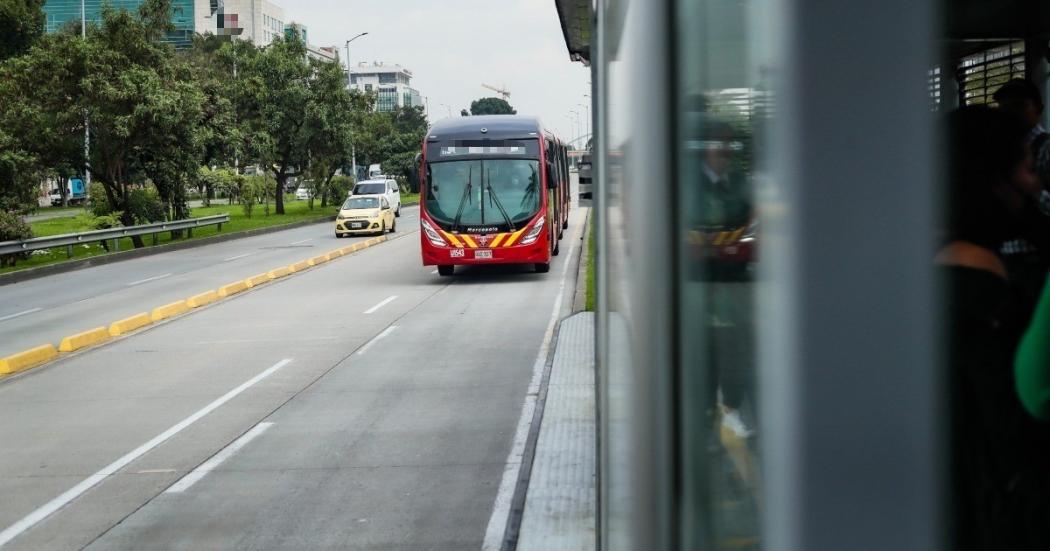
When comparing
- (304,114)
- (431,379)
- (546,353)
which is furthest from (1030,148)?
(304,114)

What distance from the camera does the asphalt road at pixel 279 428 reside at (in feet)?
22.9

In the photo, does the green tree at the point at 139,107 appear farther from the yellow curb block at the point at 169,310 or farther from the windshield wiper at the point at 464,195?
the yellow curb block at the point at 169,310

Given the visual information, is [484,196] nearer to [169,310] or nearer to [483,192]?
[483,192]

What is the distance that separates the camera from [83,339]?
47.6ft

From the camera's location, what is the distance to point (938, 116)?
2.62ft

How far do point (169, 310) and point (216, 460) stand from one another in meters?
9.50

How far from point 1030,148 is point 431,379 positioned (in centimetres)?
1072

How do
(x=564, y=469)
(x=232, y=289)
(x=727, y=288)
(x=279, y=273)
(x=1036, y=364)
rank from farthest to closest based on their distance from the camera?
(x=279, y=273), (x=232, y=289), (x=564, y=469), (x=727, y=288), (x=1036, y=364)

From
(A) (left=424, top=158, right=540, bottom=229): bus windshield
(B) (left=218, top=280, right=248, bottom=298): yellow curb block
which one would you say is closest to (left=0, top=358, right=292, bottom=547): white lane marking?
(B) (left=218, top=280, right=248, bottom=298): yellow curb block

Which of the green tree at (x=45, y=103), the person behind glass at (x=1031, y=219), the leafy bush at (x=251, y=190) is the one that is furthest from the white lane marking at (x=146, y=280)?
the leafy bush at (x=251, y=190)

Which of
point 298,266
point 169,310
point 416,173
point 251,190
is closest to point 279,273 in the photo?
point 298,266

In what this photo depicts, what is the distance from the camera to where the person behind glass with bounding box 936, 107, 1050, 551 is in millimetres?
818

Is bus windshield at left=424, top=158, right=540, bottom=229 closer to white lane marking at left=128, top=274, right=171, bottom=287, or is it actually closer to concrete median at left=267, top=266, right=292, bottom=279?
concrete median at left=267, top=266, right=292, bottom=279

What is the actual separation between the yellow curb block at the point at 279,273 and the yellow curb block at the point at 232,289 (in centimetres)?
169
